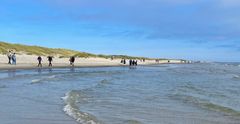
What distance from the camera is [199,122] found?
13273 mm

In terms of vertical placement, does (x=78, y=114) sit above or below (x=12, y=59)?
below

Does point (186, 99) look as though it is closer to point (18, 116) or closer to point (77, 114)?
point (77, 114)

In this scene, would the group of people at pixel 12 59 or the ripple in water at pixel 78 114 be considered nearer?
the ripple in water at pixel 78 114

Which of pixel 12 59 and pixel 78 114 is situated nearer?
pixel 78 114

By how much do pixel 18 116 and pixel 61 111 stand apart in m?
1.96

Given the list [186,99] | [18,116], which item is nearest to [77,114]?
[18,116]

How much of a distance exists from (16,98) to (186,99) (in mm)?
8128

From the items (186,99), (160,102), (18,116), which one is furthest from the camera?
(186,99)

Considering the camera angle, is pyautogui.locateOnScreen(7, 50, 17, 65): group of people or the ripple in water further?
pyautogui.locateOnScreen(7, 50, 17, 65): group of people

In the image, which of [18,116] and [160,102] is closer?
[18,116]

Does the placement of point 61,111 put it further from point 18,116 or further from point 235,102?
point 235,102

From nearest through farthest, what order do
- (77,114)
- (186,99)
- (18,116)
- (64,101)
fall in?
1. (18,116)
2. (77,114)
3. (64,101)
4. (186,99)

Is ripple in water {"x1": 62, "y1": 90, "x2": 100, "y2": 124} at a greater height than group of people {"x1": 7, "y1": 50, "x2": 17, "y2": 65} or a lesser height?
lesser

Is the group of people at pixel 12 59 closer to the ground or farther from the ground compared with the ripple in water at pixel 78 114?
farther from the ground
